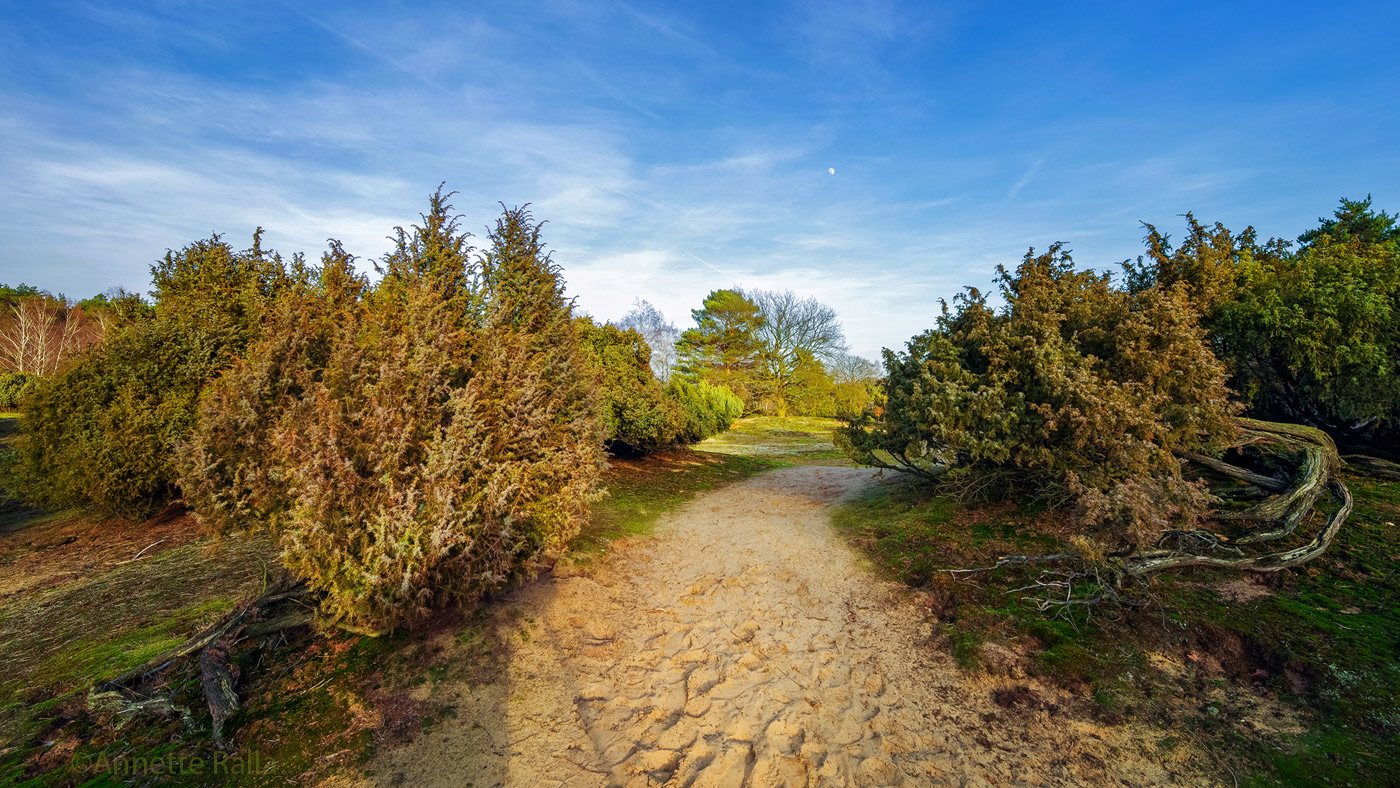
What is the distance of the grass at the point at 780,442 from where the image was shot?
1673cm

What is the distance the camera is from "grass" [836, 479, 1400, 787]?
9.91 ft

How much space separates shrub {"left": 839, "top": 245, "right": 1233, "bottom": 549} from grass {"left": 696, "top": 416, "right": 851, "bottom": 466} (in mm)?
7841

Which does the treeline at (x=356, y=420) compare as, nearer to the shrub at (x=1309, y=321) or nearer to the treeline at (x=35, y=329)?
the shrub at (x=1309, y=321)

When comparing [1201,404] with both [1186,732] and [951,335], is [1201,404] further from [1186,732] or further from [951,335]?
[1186,732]

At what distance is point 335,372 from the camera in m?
4.48

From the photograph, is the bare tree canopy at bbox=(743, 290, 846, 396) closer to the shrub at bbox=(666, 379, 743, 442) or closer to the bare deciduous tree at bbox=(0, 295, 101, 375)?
the shrub at bbox=(666, 379, 743, 442)

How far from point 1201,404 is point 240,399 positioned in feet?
35.1

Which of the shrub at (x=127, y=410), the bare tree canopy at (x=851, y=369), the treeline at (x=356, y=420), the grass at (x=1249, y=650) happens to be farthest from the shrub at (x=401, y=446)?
the bare tree canopy at (x=851, y=369)

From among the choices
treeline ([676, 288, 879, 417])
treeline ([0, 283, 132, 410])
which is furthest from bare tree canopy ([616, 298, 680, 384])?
treeline ([0, 283, 132, 410])

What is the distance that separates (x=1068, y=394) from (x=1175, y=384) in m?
1.50

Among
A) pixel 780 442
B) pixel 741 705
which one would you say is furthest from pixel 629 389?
pixel 780 442

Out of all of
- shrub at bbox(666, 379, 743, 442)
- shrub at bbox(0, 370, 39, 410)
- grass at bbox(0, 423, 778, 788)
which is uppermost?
shrub at bbox(0, 370, 39, 410)

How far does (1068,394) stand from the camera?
20.4 ft

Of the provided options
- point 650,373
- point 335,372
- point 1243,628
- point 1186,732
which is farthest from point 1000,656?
point 650,373
